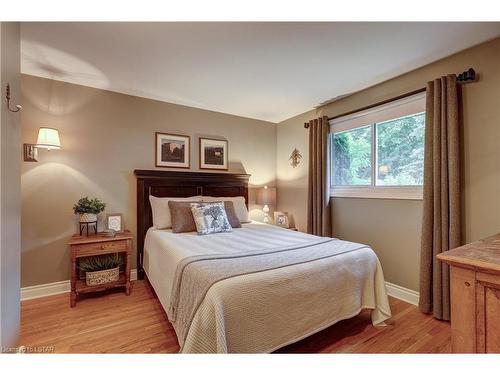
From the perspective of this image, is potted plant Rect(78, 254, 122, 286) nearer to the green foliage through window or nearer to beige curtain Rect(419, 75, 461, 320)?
the green foliage through window

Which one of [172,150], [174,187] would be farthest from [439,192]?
[172,150]

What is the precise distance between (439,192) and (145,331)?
2720 mm

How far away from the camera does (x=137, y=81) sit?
2533 mm

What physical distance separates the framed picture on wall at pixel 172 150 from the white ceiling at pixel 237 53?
1.91 ft

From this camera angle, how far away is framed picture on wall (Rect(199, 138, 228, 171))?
11.2 ft

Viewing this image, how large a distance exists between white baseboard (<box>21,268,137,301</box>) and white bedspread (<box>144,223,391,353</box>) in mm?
1144

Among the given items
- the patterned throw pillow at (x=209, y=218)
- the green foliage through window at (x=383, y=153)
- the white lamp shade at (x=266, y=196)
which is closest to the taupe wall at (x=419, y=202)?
the green foliage through window at (x=383, y=153)

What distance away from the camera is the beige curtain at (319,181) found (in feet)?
10.2

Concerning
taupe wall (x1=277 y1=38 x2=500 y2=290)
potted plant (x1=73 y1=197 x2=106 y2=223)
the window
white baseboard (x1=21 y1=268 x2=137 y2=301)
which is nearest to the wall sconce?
potted plant (x1=73 y1=197 x2=106 y2=223)

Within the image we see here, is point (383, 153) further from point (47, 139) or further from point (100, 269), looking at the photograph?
point (47, 139)

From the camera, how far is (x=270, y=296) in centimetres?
135
